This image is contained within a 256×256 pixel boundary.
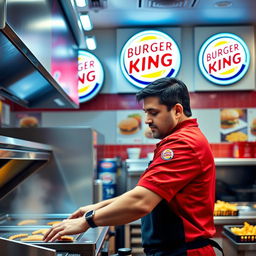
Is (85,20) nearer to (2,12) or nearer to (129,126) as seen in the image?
(2,12)

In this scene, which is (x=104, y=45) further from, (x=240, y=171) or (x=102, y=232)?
(x=102, y=232)

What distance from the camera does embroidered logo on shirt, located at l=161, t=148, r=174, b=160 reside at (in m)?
1.57

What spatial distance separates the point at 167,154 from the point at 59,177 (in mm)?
1645

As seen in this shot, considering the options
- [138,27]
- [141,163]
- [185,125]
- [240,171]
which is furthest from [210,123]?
[185,125]

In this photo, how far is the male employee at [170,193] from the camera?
153 cm

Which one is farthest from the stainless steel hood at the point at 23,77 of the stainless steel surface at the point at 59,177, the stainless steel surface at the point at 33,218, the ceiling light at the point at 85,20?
the stainless steel surface at the point at 33,218

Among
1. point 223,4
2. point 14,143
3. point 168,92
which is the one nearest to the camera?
point 168,92

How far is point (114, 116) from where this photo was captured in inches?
195

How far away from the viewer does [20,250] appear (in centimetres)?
147

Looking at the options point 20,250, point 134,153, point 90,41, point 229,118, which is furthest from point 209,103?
point 20,250

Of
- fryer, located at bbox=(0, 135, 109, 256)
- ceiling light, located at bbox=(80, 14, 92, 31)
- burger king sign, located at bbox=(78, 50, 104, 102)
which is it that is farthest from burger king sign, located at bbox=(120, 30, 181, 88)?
fryer, located at bbox=(0, 135, 109, 256)

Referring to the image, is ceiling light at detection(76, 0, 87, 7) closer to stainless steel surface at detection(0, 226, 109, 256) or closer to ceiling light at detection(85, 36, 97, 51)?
ceiling light at detection(85, 36, 97, 51)

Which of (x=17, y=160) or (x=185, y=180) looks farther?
(x=17, y=160)

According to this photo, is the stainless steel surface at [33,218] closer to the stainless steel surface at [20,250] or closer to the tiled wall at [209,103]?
the stainless steel surface at [20,250]
